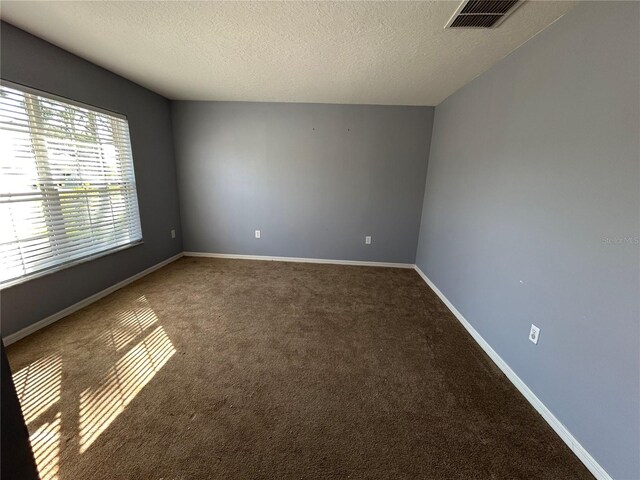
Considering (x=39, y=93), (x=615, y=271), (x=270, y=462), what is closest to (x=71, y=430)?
(x=270, y=462)

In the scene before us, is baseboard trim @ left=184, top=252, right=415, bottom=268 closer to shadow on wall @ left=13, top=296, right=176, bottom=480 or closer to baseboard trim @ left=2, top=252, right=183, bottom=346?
baseboard trim @ left=2, top=252, right=183, bottom=346

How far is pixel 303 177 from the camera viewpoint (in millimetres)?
3707

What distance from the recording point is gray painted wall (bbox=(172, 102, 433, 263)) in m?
3.51

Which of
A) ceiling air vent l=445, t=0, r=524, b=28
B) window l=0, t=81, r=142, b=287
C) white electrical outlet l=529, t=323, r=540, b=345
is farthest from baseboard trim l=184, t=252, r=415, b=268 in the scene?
ceiling air vent l=445, t=0, r=524, b=28

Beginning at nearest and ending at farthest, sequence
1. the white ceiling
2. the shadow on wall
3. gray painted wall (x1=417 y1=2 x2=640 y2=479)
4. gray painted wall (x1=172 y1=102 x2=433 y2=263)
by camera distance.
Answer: gray painted wall (x1=417 y1=2 x2=640 y2=479)
the shadow on wall
the white ceiling
gray painted wall (x1=172 y1=102 x2=433 y2=263)

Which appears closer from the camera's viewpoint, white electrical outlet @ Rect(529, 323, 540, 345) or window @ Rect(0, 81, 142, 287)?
white electrical outlet @ Rect(529, 323, 540, 345)

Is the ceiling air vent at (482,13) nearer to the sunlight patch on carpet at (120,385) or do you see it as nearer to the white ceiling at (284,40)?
the white ceiling at (284,40)

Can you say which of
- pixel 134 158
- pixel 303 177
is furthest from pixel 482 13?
pixel 134 158

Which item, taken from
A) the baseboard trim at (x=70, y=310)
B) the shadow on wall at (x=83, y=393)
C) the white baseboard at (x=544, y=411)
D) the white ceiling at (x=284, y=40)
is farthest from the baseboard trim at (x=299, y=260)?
the white ceiling at (x=284, y=40)

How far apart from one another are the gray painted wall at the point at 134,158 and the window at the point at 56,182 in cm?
11

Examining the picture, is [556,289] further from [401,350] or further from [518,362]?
[401,350]

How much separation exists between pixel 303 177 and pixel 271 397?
289cm

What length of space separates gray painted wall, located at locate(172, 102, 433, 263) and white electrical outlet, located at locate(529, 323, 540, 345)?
226cm

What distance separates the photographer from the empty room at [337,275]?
A: 3.95 ft
